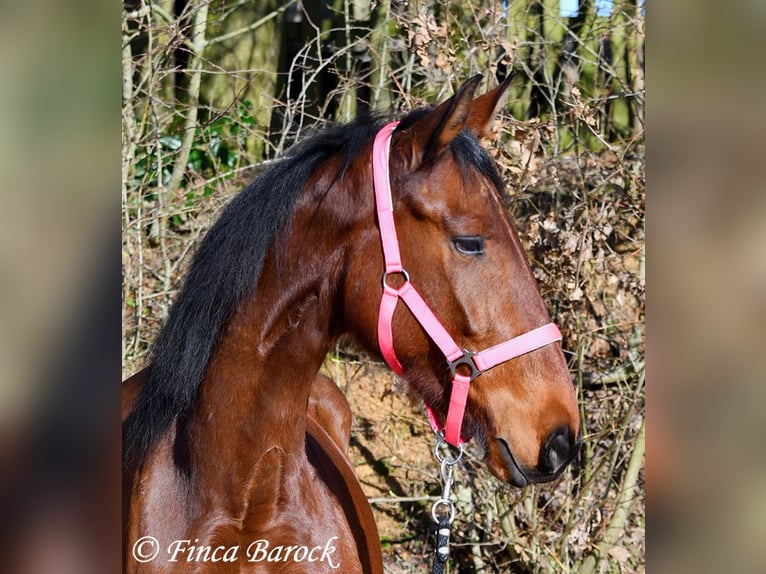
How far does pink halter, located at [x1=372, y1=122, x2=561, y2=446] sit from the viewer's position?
1724 millimetres

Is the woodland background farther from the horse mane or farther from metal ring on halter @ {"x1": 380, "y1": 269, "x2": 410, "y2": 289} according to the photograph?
metal ring on halter @ {"x1": 380, "y1": 269, "x2": 410, "y2": 289}

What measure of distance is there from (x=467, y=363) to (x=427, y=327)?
5.1 inches

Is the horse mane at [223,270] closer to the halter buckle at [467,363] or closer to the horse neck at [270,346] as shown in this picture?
the horse neck at [270,346]

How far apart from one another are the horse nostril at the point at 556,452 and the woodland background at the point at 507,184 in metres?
2.05

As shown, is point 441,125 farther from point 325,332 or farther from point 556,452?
point 556,452

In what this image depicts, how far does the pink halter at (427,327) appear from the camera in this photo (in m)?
1.72

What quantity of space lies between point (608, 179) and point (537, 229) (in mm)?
476

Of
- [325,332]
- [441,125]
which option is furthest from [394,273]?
[441,125]

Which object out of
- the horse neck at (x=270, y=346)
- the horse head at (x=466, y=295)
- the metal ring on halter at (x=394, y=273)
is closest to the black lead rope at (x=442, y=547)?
the horse head at (x=466, y=295)

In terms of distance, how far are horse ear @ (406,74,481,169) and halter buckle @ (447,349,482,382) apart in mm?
481

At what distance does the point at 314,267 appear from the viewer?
6.05ft

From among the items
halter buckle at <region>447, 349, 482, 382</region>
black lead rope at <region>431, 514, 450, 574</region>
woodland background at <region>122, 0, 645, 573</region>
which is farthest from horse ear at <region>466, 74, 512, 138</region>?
woodland background at <region>122, 0, 645, 573</region>
